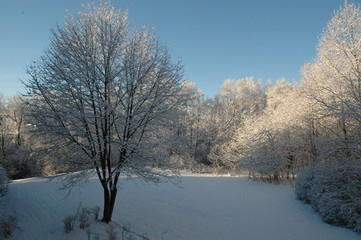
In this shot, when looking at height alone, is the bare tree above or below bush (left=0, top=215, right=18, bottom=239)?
above

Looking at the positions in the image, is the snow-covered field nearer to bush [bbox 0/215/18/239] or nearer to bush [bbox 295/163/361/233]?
bush [bbox 0/215/18/239]

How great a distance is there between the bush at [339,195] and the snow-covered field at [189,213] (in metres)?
0.36

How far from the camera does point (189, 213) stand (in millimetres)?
8023

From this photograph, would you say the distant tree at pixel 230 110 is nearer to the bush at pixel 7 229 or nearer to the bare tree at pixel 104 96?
the bare tree at pixel 104 96

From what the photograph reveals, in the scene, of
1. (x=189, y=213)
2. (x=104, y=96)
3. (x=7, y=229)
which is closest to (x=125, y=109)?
(x=104, y=96)

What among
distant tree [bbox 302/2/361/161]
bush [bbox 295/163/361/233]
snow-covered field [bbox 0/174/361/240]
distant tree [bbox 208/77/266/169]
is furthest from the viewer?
distant tree [bbox 208/77/266/169]

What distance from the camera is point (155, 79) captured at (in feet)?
22.0

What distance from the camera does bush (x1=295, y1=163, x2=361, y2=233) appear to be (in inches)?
245

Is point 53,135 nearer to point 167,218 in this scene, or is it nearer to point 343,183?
point 167,218

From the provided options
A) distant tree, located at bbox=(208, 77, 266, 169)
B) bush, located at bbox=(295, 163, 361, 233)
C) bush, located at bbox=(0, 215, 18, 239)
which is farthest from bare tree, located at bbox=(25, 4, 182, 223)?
distant tree, located at bbox=(208, 77, 266, 169)

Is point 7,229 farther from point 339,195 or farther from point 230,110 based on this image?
point 230,110

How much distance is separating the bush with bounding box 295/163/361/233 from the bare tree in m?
5.46

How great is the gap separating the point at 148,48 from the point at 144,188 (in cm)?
822

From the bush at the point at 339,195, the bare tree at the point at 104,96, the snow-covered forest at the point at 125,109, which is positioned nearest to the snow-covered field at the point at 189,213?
the bush at the point at 339,195
